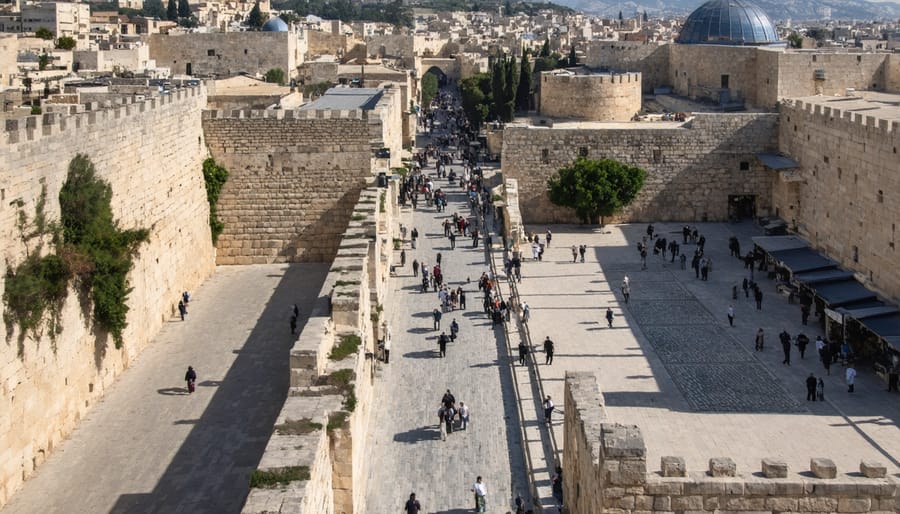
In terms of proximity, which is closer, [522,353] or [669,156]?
[522,353]

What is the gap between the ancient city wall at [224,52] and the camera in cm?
5890

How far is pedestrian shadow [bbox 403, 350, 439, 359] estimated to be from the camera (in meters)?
16.2

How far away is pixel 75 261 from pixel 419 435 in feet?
14.5

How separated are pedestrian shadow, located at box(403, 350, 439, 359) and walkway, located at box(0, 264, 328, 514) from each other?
166cm

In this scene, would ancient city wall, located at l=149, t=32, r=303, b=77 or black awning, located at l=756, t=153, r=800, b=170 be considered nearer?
black awning, located at l=756, t=153, r=800, b=170

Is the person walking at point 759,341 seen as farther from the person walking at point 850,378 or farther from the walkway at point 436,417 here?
the walkway at point 436,417

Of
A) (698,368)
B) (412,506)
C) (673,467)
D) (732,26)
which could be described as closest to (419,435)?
(412,506)

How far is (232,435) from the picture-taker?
11984mm

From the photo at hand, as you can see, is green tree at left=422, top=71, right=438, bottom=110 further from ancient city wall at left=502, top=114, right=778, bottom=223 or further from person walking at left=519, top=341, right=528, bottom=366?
person walking at left=519, top=341, right=528, bottom=366

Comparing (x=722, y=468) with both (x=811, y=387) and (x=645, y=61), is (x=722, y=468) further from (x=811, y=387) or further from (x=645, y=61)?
(x=645, y=61)

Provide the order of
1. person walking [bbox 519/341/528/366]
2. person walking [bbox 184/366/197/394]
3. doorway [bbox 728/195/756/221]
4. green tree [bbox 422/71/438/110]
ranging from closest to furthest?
person walking [bbox 184/366/197/394], person walking [bbox 519/341/528/366], doorway [bbox 728/195/756/221], green tree [bbox 422/71/438/110]

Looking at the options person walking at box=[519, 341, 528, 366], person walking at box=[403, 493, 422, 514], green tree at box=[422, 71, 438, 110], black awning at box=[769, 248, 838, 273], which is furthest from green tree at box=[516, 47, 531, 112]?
person walking at box=[403, 493, 422, 514]

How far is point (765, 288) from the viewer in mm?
20938

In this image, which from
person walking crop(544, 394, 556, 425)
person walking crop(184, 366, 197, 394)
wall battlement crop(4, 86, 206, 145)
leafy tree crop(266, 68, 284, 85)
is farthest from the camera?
leafy tree crop(266, 68, 284, 85)
